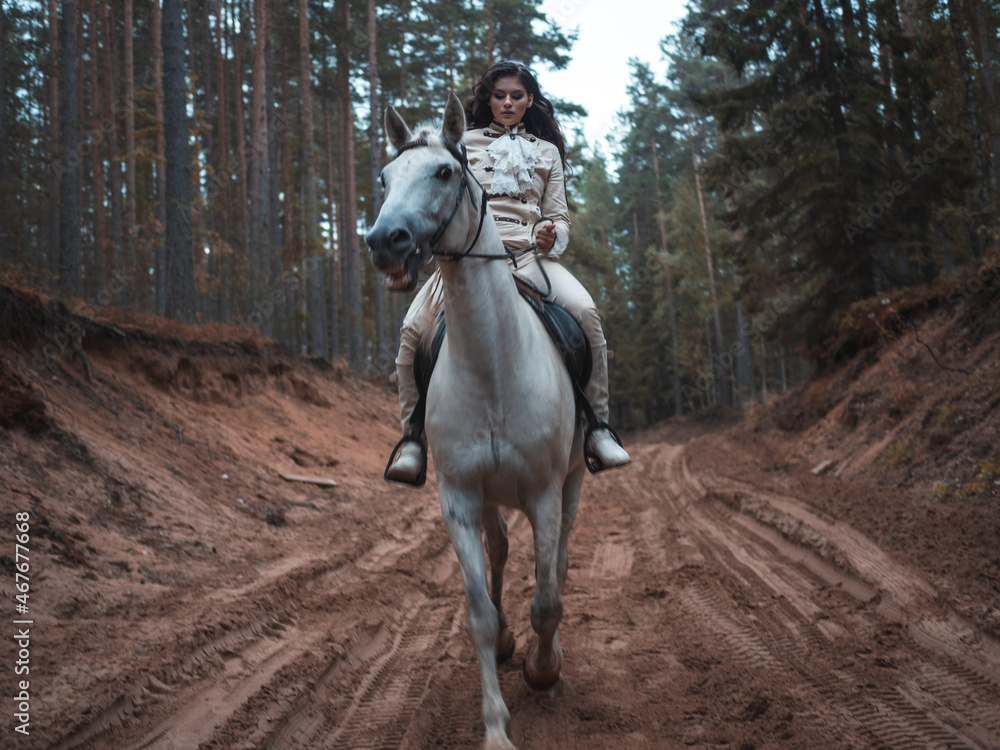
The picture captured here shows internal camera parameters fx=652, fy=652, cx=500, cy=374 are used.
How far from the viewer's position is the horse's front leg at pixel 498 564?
4.46 meters

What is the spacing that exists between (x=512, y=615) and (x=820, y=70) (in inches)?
626

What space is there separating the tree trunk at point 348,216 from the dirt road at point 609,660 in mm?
15064

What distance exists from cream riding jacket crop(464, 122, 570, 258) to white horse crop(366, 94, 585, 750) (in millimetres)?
747

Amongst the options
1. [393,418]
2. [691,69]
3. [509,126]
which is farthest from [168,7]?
[691,69]

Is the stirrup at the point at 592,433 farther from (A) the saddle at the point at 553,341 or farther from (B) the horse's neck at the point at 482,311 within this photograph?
(B) the horse's neck at the point at 482,311

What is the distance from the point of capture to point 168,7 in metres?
12.3

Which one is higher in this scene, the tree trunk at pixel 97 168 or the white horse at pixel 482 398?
the tree trunk at pixel 97 168

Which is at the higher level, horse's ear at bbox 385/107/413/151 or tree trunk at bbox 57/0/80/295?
tree trunk at bbox 57/0/80/295

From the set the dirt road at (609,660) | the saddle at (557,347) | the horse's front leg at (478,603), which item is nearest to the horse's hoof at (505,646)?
the dirt road at (609,660)

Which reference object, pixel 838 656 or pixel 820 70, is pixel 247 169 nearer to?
pixel 820 70

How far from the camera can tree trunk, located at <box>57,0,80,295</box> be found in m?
14.0

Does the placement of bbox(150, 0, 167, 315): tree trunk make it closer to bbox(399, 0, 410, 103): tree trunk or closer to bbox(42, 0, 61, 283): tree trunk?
bbox(42, 0, 61, 283): tree trunk

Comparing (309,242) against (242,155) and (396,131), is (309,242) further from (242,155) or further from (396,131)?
(396,131)

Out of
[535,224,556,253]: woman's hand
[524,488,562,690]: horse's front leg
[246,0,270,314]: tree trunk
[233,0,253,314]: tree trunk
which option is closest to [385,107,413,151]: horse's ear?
[535,224,556,253]: woman's hand
